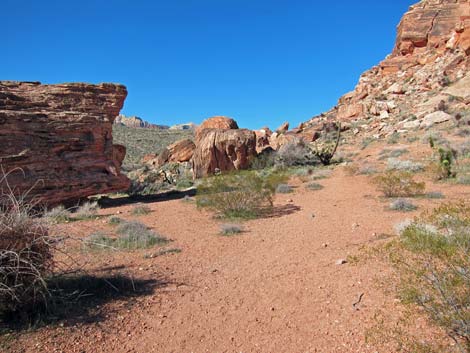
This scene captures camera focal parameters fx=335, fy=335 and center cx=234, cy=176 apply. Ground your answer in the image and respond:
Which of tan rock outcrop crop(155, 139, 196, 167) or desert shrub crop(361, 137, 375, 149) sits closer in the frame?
desert shrub crop(361, 137, 375, 149)

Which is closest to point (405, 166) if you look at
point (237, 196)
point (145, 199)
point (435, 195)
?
point (435, 195)

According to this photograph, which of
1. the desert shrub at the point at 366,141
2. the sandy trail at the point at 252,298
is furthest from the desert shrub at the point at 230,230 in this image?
the desert shrub at the point at 366,141

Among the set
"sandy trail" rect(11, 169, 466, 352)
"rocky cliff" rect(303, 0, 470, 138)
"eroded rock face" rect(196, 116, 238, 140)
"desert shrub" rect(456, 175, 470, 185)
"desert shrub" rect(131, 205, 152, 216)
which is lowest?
"sandy trail" rect(11, 169, 466, 352)

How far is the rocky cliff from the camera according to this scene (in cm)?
2512

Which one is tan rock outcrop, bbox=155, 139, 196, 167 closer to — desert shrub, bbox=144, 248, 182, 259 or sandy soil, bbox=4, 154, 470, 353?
sandy soil, bbox=4, 154, 470, 353

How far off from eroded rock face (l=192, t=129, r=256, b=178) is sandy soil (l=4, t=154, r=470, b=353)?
35.0ft

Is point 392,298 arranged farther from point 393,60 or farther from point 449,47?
point 393,60

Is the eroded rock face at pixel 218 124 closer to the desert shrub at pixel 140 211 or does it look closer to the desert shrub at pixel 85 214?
the desert shrub at pixel 140 211

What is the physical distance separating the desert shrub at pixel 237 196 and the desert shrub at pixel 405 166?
6.65 meters

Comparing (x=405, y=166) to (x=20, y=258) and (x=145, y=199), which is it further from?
(x=20, y=258)

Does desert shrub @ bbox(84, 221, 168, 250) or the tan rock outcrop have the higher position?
the tan rock outcrop

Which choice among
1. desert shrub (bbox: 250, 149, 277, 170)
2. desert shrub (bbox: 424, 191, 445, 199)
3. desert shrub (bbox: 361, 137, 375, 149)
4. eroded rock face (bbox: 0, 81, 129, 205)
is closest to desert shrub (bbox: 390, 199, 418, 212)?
desert shrub (bbox: 424, 191, 445, 199)

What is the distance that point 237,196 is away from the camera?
996 centimetres

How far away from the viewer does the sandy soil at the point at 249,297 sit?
3.36 meters
